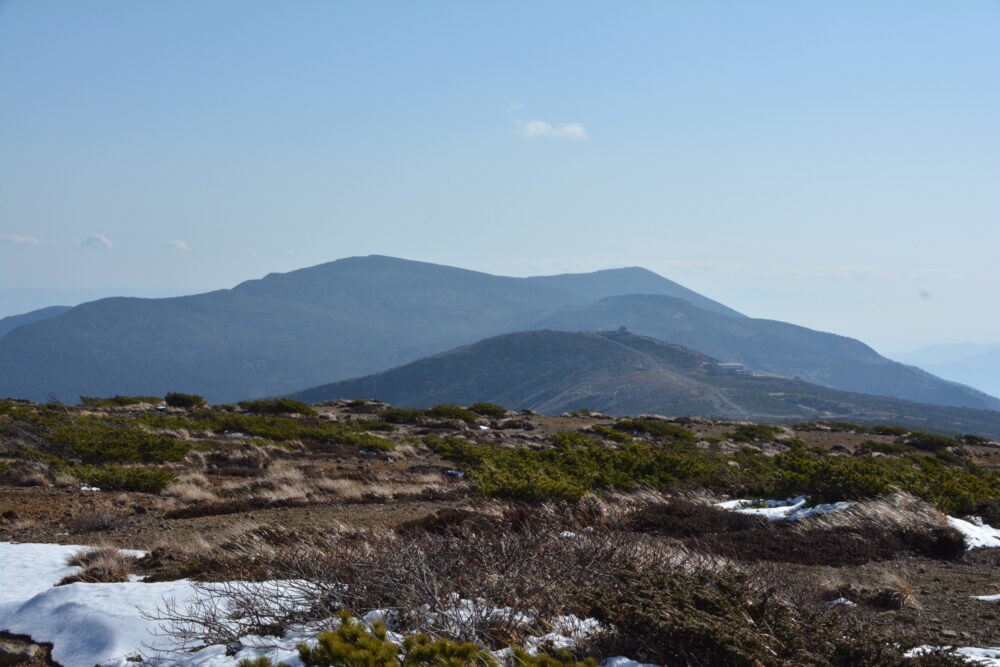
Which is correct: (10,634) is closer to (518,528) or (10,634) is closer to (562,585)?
(562,585)

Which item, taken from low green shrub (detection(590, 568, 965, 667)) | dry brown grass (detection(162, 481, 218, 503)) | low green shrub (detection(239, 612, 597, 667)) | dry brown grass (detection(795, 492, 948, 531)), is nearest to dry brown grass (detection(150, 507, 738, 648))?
low green shrub (detection(590, 568, 965, 667))

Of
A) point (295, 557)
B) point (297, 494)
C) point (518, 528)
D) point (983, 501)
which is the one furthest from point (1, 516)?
point (983, 501)

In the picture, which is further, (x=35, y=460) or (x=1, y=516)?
(x=35, y=460)

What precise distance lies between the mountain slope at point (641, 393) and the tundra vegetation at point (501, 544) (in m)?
116

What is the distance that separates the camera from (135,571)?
7023mm

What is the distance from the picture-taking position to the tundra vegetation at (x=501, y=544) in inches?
181

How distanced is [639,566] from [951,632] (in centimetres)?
266

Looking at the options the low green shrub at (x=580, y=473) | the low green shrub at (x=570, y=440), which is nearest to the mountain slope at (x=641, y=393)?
the low green shrub at (x=570, y=440)

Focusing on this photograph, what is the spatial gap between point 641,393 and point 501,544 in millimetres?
145360

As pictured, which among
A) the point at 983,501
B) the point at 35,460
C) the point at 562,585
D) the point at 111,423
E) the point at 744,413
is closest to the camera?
the point at 562,585

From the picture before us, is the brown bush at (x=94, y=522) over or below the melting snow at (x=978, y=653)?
below

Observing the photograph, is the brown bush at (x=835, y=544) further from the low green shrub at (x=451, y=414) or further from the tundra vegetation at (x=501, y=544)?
the low green shrub at (x=451, y=414)

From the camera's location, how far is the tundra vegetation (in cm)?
460

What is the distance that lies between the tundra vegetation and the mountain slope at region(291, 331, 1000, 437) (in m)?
116
